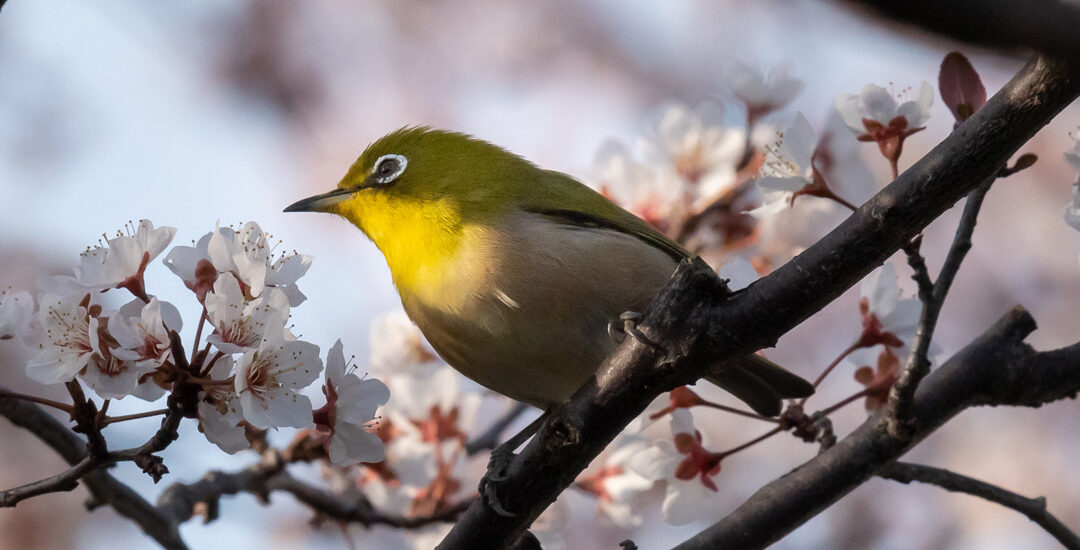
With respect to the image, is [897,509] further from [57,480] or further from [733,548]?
[57,480]

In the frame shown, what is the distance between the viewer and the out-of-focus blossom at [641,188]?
5.00 metres

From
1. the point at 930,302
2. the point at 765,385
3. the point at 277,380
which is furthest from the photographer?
the point at 765,385

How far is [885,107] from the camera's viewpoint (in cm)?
355

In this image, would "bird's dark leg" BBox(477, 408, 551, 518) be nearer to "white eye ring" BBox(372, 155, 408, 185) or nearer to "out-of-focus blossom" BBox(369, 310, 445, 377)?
"out-of-focus blossom" BBox(369, 310, 445, 377)

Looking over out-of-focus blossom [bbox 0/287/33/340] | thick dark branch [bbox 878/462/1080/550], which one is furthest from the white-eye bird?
out-of-focus blossom [bbox 0/287/33/340]

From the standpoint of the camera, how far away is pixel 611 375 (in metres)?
2.79

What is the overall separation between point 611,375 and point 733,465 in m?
5.51

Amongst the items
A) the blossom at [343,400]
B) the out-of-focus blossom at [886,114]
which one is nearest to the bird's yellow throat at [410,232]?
the blossom at [343,400]

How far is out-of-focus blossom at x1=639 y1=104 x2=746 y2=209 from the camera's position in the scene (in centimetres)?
498

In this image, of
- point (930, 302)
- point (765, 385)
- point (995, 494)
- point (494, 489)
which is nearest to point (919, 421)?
point (995, 494)

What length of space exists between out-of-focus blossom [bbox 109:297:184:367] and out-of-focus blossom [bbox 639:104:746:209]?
2956 mm

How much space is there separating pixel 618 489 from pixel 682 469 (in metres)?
0.73

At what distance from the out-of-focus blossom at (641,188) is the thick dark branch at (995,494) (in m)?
1.88

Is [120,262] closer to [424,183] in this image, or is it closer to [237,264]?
[237,264]
